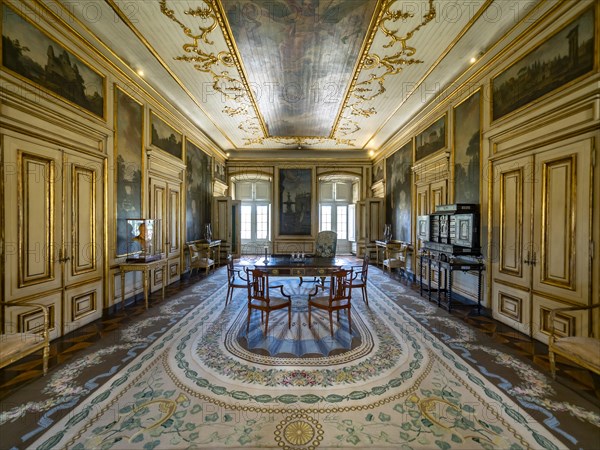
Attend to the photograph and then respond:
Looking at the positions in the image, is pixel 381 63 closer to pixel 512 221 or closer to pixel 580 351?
pixel 512 221

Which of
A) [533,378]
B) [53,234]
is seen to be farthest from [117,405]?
[533,378]

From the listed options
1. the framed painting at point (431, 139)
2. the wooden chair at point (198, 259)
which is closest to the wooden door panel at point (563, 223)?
the framed painting at point (431, 139)

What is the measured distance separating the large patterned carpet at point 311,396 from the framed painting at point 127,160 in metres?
2.23

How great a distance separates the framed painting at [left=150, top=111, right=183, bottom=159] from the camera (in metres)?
5.91

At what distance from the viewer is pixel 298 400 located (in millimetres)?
2361

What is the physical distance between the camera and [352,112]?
723cm

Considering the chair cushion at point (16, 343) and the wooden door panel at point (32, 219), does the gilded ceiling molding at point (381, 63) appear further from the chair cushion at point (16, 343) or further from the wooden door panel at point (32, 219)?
the chair cushion at point (16, 343)

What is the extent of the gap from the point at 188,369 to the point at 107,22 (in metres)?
4.95

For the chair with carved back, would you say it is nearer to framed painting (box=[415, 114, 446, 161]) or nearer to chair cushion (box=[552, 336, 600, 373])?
framed painting (box=[415, 114, 446, 161])

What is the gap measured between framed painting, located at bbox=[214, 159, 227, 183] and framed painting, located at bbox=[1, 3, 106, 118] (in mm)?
5896

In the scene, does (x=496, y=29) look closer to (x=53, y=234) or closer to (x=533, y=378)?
(x=533, y=378)

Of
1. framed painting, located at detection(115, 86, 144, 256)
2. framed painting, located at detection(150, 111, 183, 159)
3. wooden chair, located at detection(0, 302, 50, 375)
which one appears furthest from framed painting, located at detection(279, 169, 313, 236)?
wooden chair, located at detection(0, 302, 50, 375)

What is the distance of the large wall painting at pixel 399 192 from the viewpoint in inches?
303

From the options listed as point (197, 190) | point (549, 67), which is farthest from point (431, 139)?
point (197, 190)
